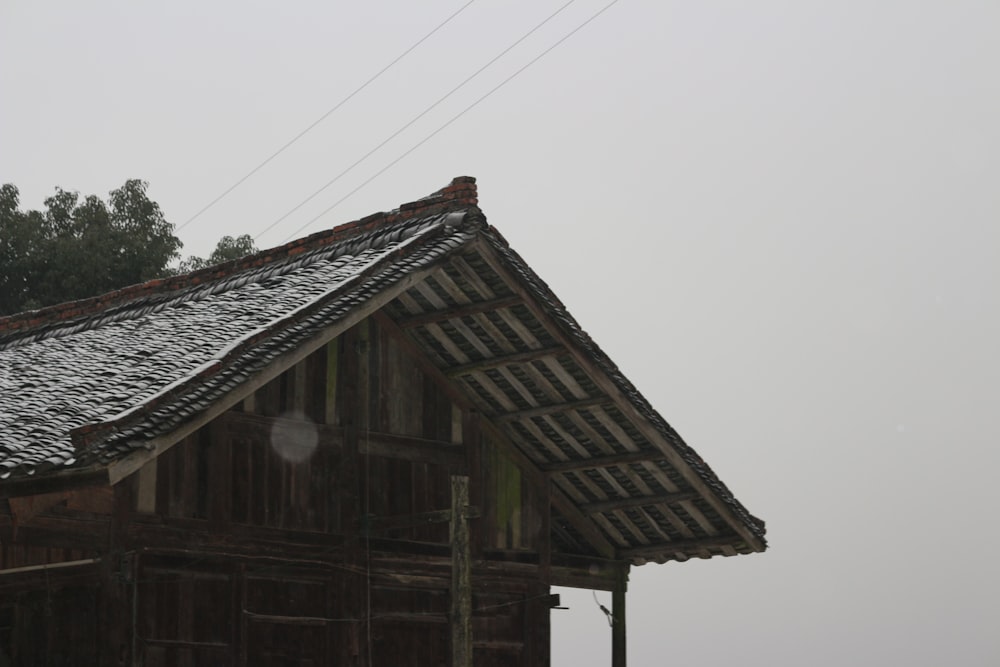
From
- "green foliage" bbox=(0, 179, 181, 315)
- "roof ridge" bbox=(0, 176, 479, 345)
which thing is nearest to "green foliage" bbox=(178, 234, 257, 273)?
"green foliage" bbox=(0, 179, 181, 315)

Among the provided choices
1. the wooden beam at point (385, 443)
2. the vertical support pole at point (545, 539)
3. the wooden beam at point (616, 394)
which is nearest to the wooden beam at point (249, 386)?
the wooden beam at point (616, 394)

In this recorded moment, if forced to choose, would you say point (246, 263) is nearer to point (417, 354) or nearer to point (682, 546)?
point (417, 354)

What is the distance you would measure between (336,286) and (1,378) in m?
3.11

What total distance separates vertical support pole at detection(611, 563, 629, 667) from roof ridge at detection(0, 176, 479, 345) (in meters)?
4.62

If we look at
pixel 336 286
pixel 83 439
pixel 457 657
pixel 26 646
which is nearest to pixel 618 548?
pixel 457 657

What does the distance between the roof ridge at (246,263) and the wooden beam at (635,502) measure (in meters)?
3.73

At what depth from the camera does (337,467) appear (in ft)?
40.1

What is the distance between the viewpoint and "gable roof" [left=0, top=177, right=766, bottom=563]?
9242mm

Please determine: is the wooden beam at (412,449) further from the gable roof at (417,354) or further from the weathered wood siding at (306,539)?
the gable roof at (417,354)

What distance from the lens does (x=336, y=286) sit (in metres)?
10.7

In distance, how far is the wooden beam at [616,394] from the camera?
11758 millimetres

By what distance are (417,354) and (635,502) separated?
108 inches

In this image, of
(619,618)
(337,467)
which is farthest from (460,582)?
(619,618)

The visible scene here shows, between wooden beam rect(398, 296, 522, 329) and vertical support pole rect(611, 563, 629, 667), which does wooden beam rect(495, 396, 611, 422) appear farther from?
vertical support pole rect(611, 563, 629, 667)
